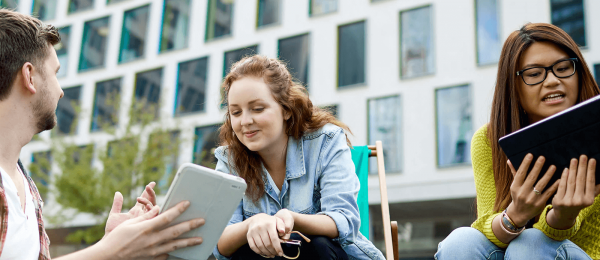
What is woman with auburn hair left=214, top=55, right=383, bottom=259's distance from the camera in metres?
2.34

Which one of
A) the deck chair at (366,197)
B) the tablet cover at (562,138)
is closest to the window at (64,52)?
the deck chair at (366,197)

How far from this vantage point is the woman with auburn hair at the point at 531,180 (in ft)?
5.90

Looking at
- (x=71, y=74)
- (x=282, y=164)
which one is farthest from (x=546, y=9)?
(x=71, y=74)

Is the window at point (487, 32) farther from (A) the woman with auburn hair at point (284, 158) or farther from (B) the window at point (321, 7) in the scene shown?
(A) the woman with auburn hair at point (284, 158)

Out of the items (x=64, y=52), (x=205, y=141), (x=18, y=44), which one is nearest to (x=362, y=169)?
(x=18, y=44)

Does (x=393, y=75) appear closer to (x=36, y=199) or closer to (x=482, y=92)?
(x=482, y=92)

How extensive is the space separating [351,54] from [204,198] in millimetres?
14082

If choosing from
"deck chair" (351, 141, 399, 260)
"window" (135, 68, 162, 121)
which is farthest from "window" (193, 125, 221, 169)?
"deck chair" (351, 141, 399, 260)

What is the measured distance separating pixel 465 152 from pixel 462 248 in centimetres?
1200

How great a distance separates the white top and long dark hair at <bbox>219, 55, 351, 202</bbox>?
44.4 inches

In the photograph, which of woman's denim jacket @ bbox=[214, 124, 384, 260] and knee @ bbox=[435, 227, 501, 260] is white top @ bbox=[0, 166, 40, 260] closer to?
woman's denim jacket @ bbox=[214, 124, 384, 260]

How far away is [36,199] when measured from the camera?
1887 millimetres

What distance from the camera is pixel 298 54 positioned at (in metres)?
16.1

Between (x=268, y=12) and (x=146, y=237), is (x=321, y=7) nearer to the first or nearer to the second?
(x=268, y=12)
